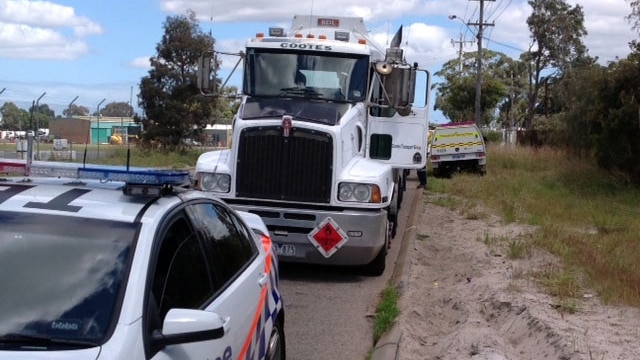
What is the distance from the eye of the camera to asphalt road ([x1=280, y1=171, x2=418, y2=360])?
7.07 metres

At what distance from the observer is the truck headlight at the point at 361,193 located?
9.66m

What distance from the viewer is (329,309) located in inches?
337

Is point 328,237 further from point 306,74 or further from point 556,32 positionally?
point 556,32

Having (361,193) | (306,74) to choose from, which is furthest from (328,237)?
(306,74)

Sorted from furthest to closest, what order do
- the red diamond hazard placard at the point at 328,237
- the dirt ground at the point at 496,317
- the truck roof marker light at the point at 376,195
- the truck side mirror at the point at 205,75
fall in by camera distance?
1. the truck side mirror at the point at 205,75
2. the truck roof marker light at the point at 376,195
3. the red diamond hazard placard at the point at 328,237
4. the dirt ground at the point at 496,317

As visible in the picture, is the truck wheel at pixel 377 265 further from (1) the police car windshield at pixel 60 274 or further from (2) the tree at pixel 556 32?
(2) the tree at pixel 556 32

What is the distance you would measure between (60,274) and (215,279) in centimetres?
92

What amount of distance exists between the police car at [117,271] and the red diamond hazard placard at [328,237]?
4820 millimetres

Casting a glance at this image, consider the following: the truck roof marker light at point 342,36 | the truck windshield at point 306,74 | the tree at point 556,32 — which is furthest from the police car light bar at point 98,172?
the tree at point 556,32

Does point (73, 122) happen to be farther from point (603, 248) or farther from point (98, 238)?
point (98, 238)

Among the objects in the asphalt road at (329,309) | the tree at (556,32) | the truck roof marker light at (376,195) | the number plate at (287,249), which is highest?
the tree at (556,32)

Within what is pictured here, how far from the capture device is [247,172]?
32.4 feet

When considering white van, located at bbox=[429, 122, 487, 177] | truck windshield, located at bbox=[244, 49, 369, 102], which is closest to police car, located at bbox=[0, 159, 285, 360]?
truck windshield, located at bbox=[244, 49, 369, 102]

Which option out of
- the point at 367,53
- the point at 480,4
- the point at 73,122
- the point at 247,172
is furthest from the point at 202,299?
the point at 480,4
